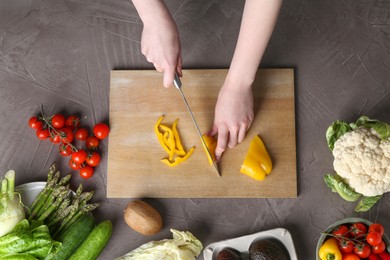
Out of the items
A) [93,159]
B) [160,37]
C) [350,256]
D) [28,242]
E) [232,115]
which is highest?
[160,37]

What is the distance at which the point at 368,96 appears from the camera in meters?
1.43

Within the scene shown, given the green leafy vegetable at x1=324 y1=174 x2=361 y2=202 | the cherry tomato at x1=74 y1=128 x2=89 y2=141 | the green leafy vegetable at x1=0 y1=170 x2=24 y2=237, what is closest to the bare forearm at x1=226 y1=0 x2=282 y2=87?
the green leafy vegetable at x1=324 y1=174 x2=361 y2=202

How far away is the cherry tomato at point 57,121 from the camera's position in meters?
1.40

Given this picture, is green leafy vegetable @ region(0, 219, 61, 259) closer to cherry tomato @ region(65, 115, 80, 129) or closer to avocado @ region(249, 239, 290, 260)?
cherry tomato @ region(65, 115, 80, 129)

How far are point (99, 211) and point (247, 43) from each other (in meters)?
0.70

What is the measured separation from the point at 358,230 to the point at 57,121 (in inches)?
37.3

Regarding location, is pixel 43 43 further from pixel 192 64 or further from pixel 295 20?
pixel 295 20

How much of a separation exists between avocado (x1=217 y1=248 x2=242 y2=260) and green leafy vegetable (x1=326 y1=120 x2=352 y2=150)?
43 cm

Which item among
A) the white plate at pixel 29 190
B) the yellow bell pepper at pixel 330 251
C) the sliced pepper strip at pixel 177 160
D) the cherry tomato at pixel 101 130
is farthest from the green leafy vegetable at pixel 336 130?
the white plate at pixel 29 190

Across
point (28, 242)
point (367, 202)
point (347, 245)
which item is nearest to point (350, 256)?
point (347, 245)

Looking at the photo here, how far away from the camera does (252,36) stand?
1103mm

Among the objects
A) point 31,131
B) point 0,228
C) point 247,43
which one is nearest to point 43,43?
point 31,131

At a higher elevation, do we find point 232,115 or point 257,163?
point 232,115

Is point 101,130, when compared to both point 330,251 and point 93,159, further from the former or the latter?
point 330,251
